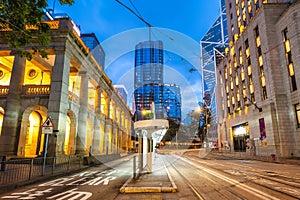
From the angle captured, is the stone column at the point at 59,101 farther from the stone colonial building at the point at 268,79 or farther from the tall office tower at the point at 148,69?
the stone colonial building at the point at 268,79

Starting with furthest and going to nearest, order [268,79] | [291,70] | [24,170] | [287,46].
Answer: [268,79] < [287,46] < [291,70] < [24,170]

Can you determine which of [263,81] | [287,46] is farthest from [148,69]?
[263,81]

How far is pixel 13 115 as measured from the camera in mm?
17438

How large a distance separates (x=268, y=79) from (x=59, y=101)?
30.7 m

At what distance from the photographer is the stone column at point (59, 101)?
54.5 ft

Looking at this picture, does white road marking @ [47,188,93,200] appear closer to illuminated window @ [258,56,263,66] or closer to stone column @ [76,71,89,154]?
stone column @ [76,71,89,154]

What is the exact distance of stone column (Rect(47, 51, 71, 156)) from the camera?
54.5 ft

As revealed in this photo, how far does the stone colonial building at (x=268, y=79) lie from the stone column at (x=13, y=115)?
96.2 feet

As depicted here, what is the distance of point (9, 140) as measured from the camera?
55.0 ft

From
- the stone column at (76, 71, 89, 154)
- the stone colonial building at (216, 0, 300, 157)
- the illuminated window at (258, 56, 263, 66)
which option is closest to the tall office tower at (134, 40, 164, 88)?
the stone column at (76, 71, 89, 154)

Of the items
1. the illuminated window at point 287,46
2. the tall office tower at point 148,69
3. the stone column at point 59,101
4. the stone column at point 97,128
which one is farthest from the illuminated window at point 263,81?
the stone column at point 59,101

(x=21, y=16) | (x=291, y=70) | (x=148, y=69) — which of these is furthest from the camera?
(x=291, y=70)

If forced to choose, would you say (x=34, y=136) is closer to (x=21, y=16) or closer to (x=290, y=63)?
(x=21, y=16)

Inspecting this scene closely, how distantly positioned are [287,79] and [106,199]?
3181 cm
